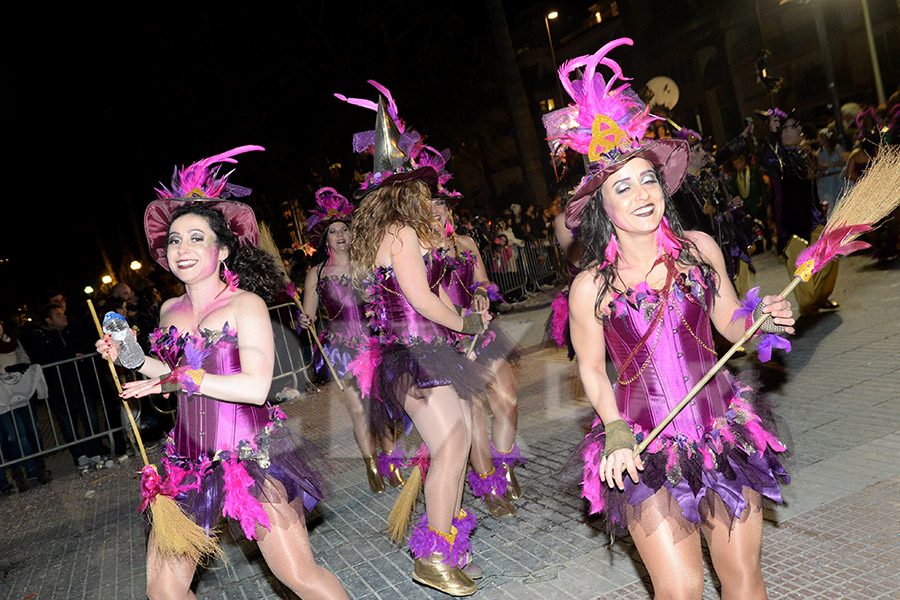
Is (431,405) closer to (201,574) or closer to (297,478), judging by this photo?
(297,478)

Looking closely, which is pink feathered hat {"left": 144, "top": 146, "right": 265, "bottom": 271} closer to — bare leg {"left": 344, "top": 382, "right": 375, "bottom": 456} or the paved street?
the paved street

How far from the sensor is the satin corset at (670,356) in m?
2.81

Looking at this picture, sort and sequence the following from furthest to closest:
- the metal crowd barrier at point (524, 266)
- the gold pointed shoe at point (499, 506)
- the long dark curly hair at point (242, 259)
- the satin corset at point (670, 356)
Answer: the metal crowd barrier at point (524, 266) → the gold pointed shoe at point (499, 506) → the long dark curly hair at point (242, 259) → the satin corset at point (670, 356)

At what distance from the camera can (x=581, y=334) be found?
2.93m

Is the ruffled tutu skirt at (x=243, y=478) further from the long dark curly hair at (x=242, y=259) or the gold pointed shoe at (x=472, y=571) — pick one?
the gold pointed shoe at (x=472, y=571)

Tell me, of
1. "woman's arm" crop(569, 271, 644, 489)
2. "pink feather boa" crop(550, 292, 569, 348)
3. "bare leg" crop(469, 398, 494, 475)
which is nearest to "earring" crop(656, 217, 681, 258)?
"woman's arm" crop(569, 271, 644, 489)

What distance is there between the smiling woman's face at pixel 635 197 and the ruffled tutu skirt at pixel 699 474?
0.77m

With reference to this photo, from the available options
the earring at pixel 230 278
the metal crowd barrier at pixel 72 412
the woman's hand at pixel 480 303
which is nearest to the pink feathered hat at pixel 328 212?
the woman's hand at pixel 480 303

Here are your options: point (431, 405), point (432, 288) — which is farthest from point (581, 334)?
point (432, 288)

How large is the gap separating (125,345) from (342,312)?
3113mm

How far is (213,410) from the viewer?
334 cm

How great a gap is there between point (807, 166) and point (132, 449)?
909cm

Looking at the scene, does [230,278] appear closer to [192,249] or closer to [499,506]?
[192,249]

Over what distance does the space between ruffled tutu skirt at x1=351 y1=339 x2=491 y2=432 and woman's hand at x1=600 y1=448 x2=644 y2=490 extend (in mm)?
1663
